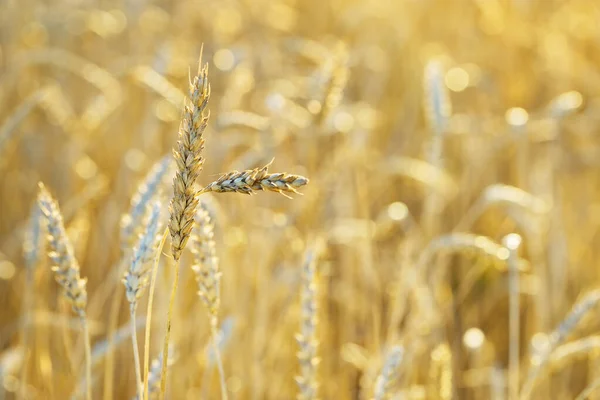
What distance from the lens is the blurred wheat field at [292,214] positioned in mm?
1287

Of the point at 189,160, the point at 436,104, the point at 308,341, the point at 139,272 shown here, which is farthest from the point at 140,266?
the point at 436,104

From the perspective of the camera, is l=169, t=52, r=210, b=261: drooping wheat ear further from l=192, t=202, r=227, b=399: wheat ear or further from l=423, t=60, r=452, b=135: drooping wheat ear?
l=423, t=60, r=452, b=135: drooping wheat ear

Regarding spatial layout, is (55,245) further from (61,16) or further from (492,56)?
(492,56)

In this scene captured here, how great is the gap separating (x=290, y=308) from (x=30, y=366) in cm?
78

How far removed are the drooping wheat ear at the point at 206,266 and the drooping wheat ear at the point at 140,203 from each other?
0.85ft

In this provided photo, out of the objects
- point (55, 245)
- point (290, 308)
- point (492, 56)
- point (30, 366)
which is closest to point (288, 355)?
point (290, 308)

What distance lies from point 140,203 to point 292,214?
0.77 m

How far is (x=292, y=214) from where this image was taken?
1.99 meters

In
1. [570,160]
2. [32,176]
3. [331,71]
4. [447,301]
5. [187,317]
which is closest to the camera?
[331,71]

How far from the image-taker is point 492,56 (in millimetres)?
4250

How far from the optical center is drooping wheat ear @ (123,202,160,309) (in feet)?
3.06

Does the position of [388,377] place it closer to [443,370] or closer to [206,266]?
[443,370]

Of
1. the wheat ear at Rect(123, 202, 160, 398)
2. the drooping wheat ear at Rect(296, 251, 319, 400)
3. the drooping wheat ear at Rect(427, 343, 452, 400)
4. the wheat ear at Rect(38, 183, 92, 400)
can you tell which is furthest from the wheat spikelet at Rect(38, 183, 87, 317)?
the drooping wheat ear at Rect(427, 343, 452, 400)

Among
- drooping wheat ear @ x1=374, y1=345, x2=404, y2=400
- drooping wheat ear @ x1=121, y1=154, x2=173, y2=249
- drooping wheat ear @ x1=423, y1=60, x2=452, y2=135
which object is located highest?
drooping wheat ear @ x1=423, y1=60, x2=452, y2=135
